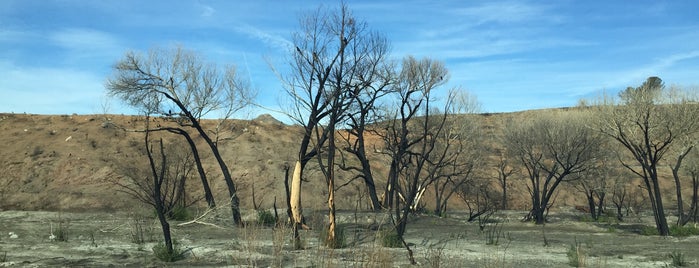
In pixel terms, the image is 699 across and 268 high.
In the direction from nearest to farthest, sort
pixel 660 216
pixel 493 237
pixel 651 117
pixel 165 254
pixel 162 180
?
pixel 165 254 → pixel 162 180 → pixel 493 237 → pixel 660 216 → pixel 651 117

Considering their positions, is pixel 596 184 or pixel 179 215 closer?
pixel 179 215

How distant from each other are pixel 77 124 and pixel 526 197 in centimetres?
4003

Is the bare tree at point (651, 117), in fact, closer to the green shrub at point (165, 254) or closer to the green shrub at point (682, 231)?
the green shrub at point (682, 231)

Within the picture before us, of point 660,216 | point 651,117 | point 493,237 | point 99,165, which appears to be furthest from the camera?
point 99,165

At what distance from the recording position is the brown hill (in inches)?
1483

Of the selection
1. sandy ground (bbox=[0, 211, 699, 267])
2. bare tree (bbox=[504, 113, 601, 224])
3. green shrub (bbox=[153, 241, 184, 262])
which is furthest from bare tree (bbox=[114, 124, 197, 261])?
bare tree (bbox=[504, 113, 601, 224])

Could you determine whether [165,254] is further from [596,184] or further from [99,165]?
[99,165]

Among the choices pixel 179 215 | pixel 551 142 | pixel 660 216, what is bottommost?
pixel 660 216

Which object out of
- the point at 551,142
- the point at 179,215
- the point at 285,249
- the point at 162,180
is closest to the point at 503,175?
the point at 551,142

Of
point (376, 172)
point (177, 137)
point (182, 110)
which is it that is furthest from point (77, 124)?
point (182, 110)

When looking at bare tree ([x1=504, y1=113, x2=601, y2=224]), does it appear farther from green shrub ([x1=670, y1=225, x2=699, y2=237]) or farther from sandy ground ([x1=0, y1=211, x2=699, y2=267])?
sandy ground ([x1=0, y1=211, x2=699, y2=267])

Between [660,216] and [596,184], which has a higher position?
[596,184]

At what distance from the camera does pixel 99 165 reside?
43.0 m

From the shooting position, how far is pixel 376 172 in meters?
52.5
